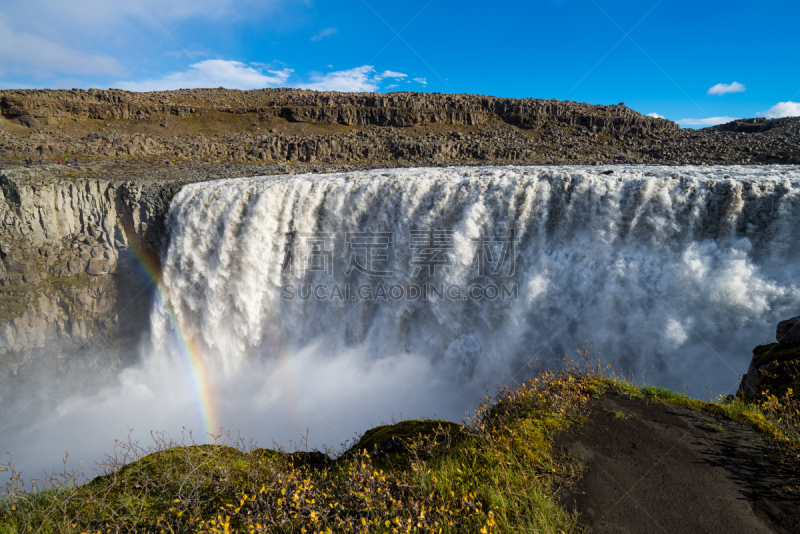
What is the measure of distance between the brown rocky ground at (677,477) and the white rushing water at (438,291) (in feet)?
18.3

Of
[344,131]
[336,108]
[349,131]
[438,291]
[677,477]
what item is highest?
[336,108]

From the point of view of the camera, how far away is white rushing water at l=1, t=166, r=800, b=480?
31.4 feet

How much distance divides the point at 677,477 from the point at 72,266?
26867 mm

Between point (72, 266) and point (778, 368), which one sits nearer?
point (778, 368)

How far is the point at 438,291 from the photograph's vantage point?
44.1 ft

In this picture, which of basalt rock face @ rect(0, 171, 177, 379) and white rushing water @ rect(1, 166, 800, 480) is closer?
white rushing water @ rect(1, 166, 800, 480)

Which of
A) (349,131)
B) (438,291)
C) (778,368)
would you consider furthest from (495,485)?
(349,131)

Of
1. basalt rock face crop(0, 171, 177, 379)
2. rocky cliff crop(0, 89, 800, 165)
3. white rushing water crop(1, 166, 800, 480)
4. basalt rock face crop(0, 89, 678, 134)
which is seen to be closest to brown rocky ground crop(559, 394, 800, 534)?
white rushing water crop(1, 166, 800, 480)

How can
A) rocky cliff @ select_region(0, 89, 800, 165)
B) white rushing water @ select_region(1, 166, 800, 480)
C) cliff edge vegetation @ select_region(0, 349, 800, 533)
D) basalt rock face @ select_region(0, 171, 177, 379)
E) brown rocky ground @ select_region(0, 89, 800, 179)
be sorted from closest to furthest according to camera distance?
cliff edge vegetation @ select_region(0, 349, 800, 533) < white rushing water @ select_region(1, 166, 800, 480) < basalt rock face @ select_region(0, 171, 177, 379) < brown rocky ground @ select_region(0, 89, 800, 179) < rocky cliff @ select_region(0, 89, 800, 165)

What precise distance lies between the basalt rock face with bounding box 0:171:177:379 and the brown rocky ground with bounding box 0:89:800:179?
4.93m

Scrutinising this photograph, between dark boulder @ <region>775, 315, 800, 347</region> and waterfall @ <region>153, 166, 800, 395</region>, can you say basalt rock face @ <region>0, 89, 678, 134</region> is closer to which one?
waterfall @ <region>153, 166, 800, 395</region>

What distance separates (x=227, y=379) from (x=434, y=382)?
998cm

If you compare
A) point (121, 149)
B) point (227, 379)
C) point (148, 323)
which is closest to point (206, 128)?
point (121, 149)

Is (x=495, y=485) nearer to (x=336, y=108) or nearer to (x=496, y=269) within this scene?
(x=496, y=269)
